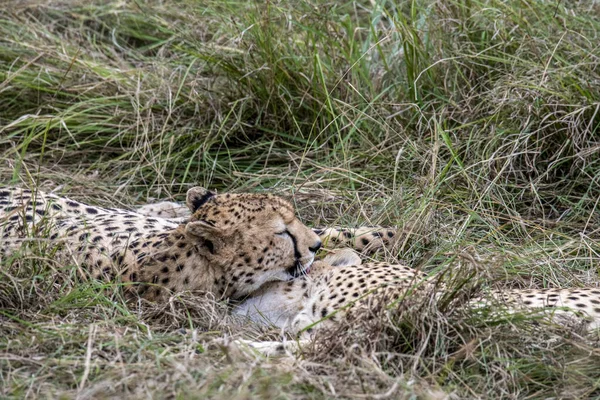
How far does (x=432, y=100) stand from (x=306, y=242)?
50.6 inches

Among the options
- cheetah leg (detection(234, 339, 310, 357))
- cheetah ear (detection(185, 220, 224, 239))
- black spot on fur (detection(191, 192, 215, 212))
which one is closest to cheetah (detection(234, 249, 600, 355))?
cheetah leg (detection(234, 339, 310, 357))

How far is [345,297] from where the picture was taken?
3463 mm

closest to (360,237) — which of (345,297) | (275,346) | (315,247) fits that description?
(315,247)

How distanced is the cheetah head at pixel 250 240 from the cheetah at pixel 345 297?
0.20 ft

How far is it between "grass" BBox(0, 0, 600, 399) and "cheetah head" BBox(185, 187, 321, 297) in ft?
0.60

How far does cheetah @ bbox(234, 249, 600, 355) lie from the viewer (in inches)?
122

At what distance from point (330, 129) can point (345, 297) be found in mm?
1369

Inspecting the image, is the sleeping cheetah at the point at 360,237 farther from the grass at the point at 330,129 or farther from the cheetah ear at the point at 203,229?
the cheetah ear at the point at 203,229

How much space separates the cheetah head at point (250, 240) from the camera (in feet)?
11.6

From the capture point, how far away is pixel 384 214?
419 cm

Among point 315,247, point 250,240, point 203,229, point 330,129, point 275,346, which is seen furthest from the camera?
point 330,129

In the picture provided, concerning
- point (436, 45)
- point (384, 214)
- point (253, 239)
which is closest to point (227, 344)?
point (253, 239)

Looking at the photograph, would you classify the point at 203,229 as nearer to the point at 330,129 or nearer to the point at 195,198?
the point at 195,198

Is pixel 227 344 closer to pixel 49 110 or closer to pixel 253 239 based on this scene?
pixel 253 239
